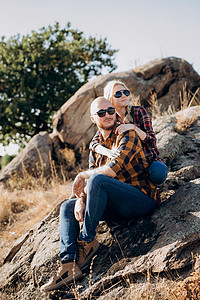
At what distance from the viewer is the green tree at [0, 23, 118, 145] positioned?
14945 millimetres

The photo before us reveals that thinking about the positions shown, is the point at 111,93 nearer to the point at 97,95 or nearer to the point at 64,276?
the point at 64,276

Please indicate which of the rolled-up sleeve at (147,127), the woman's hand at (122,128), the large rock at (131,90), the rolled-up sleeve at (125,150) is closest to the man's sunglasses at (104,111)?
the woman's hand at (122,128)

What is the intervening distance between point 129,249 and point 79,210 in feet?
2.01

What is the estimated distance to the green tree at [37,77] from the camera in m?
14.9

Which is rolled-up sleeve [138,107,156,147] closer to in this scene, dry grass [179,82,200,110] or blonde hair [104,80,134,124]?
blonde hair [104,80,134,124]

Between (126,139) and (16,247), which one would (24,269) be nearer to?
(16,247)

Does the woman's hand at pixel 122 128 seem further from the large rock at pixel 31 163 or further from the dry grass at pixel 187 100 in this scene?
the large rock at pixel 31 163

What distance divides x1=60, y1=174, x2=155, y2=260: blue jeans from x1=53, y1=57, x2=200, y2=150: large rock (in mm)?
6345

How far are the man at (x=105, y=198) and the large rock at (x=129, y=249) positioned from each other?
0.49ft

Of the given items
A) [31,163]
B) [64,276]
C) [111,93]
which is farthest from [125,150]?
[31,163]

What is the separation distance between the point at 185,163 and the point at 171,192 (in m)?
0.79

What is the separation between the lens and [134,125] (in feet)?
9.75

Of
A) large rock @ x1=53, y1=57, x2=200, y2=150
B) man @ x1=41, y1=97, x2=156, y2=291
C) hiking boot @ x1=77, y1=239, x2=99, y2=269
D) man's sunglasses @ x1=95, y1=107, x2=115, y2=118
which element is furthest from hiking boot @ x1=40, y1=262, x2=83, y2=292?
large rock @ x1=53, y1=57, x2=200, y2=150

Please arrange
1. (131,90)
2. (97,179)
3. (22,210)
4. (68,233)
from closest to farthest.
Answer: (97,179)
(68,233)
(22,210)
(131,90)
